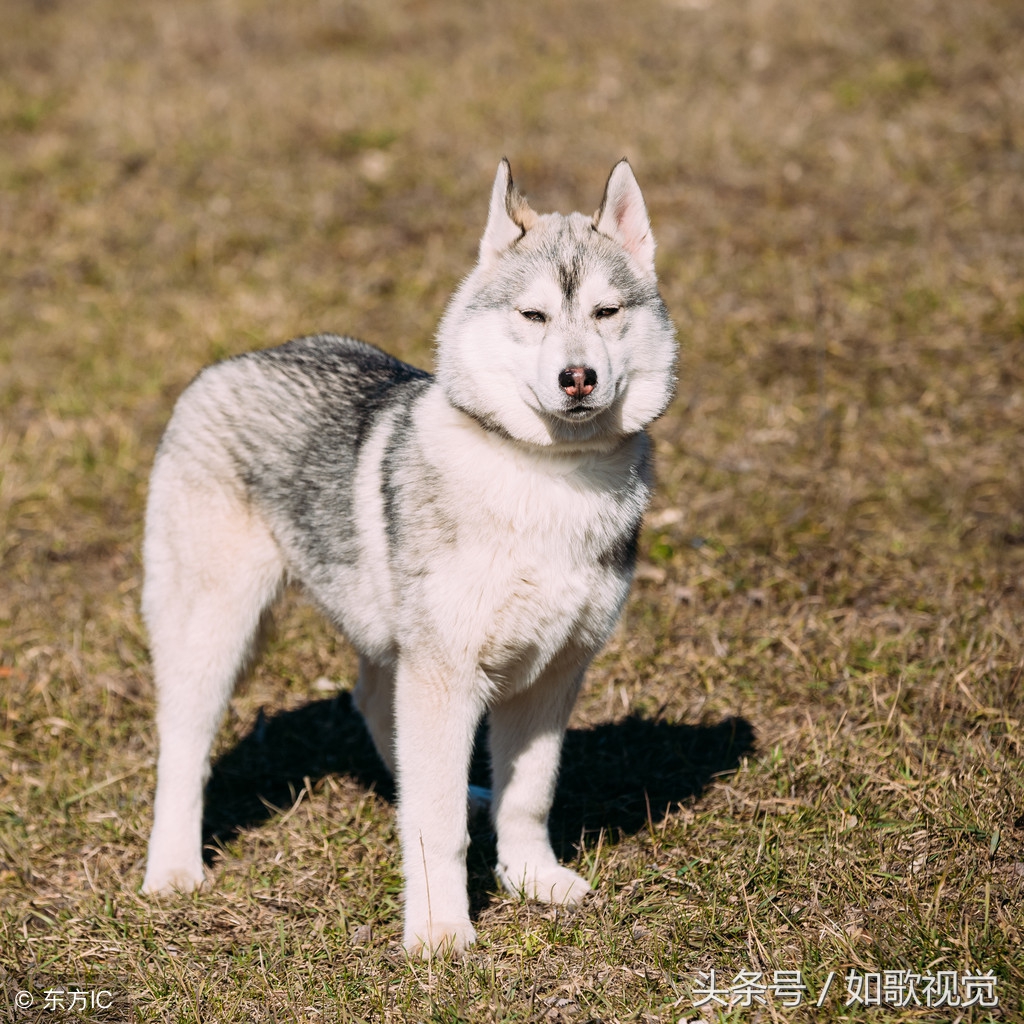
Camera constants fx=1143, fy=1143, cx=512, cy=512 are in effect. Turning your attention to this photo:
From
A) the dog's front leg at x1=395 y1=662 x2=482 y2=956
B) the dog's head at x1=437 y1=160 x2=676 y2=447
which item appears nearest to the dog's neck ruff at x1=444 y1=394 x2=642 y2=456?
the dog's head at x1=437 y1=160 x2=676 y2=447

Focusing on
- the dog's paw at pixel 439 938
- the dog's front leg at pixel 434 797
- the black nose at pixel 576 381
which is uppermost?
the black nose at pixel 576 381

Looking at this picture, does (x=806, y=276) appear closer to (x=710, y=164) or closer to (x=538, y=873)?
(x=710, y=164)

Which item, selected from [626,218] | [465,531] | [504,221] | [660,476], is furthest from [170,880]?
[660,476]

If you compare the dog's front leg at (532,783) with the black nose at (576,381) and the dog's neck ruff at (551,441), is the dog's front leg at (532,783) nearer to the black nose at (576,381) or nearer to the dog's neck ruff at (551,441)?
the dog's neck ruff at (551,441)

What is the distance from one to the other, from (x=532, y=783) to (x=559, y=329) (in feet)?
5.12

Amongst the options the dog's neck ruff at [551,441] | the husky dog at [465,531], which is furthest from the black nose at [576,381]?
the dog's neck ruff at [551,441]

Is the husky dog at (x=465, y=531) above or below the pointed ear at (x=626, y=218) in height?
below

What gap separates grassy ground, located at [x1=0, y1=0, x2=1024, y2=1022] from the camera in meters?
3.62

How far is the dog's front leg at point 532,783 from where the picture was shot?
386 centimetres

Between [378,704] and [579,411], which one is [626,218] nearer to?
[579,411]

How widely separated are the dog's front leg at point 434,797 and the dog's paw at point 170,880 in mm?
931

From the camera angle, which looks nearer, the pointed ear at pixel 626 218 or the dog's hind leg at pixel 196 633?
the pointed ear at pixel 626 218

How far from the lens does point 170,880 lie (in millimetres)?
4094

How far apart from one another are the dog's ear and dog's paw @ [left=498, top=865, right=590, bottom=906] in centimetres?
206
